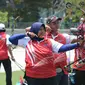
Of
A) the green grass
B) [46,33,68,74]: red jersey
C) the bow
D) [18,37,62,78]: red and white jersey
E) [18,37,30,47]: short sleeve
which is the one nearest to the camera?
[18,37,62,78]: red and white jersey

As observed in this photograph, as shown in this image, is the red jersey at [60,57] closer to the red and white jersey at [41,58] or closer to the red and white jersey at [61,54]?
the red and white jersey at [61,54]

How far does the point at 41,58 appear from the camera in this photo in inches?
207

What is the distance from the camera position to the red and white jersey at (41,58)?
17.3 ft

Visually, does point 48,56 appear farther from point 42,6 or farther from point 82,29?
point 42,6

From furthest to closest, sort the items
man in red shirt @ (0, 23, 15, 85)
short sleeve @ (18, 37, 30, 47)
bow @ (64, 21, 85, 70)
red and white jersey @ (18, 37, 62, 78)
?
1. man in red shirt @ (0, 23, 15, 85)
2. short sleeve @ (18, 37, 30, 47)
3. bow @ (64, 21, 85, 70)
4. red and white jersey @ (18, 37, 62, 78)

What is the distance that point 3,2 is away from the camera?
155 feet

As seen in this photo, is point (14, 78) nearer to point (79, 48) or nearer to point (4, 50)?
point (4, 50)

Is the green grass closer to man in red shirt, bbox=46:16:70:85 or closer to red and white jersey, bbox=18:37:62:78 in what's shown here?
man in red shirt, bbox=46:16:70:85

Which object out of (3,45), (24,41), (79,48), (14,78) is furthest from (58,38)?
(14,78)

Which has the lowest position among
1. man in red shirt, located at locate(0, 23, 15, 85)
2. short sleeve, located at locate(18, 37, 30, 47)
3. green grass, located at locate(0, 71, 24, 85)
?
green grass, located at locate(0, 71, 24, 85)

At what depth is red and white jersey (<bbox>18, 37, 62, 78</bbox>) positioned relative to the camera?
5258 mm

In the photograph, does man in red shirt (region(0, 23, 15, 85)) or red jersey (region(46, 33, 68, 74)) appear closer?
red jersey (region(46, 33, 68, 74))

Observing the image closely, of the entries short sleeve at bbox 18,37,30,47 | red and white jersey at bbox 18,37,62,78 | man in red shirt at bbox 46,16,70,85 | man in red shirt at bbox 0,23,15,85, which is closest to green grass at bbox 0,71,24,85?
man in red shirt at bbox 0,23,15,85

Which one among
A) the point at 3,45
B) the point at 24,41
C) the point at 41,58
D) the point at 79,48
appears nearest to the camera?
the point at 41,58
